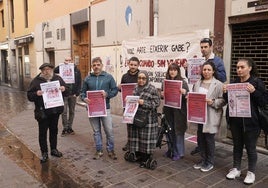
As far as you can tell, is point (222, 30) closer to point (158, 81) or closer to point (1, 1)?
point (158, 81)

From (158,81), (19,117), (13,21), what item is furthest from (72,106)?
(13,21)

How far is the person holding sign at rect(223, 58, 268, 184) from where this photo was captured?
3.72 m

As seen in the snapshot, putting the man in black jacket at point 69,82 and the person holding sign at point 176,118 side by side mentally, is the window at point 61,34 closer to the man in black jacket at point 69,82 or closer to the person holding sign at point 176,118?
the man in black jacket at point 69,82

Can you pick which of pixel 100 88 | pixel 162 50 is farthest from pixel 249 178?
pixel 162 50

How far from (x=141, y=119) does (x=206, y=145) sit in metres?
1.03

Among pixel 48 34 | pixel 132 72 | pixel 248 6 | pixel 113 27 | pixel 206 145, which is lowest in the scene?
pixel 206 145

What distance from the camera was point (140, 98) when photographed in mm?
4395

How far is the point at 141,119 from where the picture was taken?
4.37 metres

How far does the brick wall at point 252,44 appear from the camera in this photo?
520cm

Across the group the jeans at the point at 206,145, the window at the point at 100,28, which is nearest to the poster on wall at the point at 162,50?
the window at the point at 100,28

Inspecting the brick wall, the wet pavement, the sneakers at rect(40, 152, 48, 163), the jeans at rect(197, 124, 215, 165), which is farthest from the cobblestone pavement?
the brick wall

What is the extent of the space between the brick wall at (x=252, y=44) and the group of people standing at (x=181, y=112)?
43.7 inches

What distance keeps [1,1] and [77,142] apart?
1873cm

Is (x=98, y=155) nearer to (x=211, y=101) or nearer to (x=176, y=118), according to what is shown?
(x=176, y=118)
